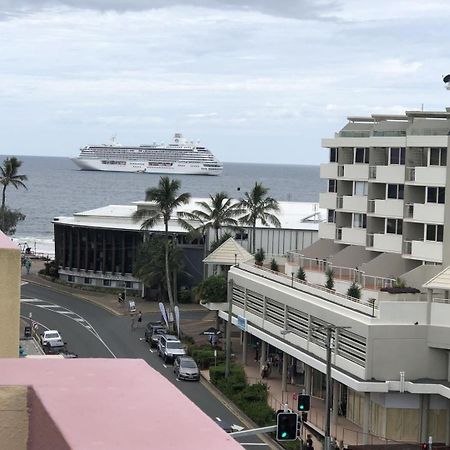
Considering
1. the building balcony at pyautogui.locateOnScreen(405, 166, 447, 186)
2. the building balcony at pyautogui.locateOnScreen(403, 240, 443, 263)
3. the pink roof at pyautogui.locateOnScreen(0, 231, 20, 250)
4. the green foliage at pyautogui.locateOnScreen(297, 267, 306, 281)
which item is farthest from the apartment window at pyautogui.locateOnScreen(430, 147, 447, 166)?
the pink roof at pyautogui.locateOnScreen(0, 231, 20, 250)

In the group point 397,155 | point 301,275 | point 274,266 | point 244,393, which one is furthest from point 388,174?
point 244,393

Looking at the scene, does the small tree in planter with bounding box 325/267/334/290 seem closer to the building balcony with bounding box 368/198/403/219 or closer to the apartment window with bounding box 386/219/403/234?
the apartment window with bounding box 386/219/403/234

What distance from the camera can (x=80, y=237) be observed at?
8169 cm

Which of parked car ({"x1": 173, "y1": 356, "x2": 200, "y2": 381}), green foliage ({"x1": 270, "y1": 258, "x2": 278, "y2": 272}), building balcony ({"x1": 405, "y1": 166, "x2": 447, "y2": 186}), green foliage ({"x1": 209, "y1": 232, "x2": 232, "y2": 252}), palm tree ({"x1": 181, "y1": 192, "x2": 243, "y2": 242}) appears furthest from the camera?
palm tree ({"x1": 181, "y1": 192, "x2": 243, "y2": 242})

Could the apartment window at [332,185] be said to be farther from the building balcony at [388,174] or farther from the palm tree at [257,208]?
the palm tree at [257,208]

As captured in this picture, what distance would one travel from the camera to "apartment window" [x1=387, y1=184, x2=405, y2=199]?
156ft

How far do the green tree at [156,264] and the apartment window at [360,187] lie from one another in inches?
806

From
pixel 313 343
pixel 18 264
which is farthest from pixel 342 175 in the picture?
pixel 18 264

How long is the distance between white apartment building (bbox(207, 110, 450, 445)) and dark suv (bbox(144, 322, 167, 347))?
11.3 ft

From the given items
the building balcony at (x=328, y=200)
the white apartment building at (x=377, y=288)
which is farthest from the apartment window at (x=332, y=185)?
the building balcony at (x=328, y=200)

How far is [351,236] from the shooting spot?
5231 centimetres

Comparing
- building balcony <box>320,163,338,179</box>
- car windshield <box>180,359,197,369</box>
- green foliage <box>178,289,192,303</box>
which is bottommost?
green foliage <box>178,289,192,303</box>

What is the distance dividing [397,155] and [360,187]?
4068mm

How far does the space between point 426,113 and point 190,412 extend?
4200cm
